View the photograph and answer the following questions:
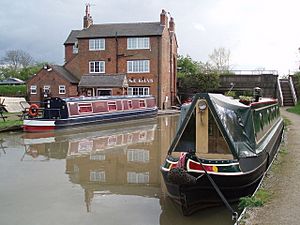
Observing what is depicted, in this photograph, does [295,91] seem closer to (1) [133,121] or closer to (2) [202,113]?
(1) [133,121]

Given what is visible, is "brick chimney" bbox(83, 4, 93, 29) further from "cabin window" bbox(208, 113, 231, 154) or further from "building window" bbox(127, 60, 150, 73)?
"cabin window" bbox(208, 113, 231, 154)

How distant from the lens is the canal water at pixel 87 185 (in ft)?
20.6

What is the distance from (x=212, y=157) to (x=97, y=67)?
27.7 m

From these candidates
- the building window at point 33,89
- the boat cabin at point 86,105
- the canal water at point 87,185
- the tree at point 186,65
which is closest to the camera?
the canal water at point 87,185

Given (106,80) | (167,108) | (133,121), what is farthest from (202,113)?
(167,108)

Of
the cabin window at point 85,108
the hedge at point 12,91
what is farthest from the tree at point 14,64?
the cabin window at point 85,108

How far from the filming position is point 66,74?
32.6 metres

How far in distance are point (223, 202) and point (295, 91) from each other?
1145 inches

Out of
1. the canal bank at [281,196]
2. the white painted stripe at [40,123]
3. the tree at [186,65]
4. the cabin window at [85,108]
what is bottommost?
the canal bank at [281,196]

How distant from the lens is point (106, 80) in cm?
3017

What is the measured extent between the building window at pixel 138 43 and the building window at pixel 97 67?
9.59 feet

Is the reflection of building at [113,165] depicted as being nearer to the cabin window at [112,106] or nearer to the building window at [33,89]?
the cabin window at [112,106]

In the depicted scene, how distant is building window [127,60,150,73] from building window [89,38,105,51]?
9.38 feet

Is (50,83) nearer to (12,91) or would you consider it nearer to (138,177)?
(12,91)
